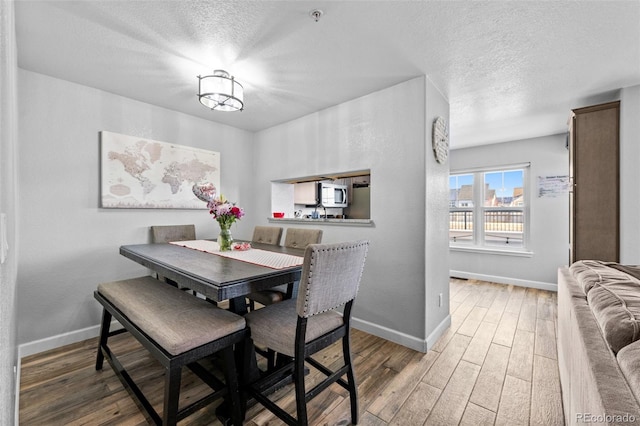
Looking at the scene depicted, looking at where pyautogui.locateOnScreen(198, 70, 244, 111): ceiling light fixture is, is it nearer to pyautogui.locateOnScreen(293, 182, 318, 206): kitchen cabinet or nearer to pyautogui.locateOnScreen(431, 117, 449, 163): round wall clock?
pyautogui.locateOnScreen(293, 182, 318, 206): kitchen cabinet

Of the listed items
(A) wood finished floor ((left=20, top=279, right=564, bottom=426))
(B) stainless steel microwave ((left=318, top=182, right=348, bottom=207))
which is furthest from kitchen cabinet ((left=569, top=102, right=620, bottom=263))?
(B) stainless steel microwave ((left=318, top=182, right=348, bottom=207))

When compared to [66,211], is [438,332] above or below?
below

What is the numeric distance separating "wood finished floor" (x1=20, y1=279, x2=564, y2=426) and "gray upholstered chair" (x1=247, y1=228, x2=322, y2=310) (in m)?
0.60

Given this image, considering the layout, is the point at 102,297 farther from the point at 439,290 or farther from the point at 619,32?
the point at 619,32

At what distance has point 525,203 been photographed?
4.33 meters

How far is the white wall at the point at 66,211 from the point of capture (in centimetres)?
228

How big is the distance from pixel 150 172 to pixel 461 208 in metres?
4.85

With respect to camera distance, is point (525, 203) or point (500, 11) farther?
point (525, 203)

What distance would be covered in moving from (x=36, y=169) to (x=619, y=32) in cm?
451

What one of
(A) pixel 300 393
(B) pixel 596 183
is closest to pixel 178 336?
(A) pixel 300 393

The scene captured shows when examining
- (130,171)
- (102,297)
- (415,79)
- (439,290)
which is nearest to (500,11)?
(415,79)

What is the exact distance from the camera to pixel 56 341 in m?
2.38

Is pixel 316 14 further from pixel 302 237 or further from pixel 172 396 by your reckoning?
pixel 172 396

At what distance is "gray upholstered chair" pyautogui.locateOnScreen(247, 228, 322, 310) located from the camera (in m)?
2.08
